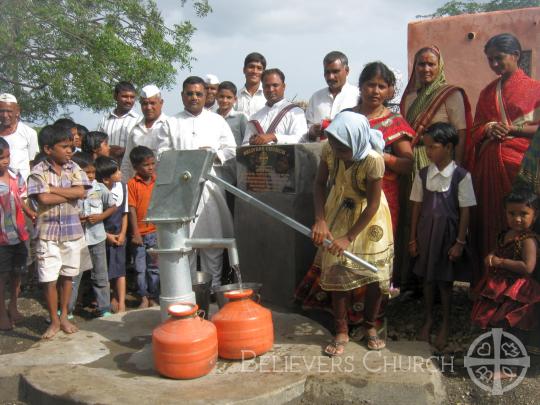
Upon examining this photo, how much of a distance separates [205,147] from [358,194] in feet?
5.51

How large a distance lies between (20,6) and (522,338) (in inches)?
440

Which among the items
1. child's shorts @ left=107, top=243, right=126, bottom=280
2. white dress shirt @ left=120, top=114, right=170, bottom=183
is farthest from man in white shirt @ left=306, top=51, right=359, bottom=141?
child's shorts @ left=107, top=243, right=126, bottom=280

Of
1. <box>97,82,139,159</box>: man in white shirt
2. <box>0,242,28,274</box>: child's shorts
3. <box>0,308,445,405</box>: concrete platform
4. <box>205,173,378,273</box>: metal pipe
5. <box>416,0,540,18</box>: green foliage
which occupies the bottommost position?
<box>0,308,445,405</box>: concrete platform

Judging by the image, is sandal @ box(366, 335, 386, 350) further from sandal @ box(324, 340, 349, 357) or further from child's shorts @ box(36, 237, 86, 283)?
child's shorts @ box(36, 237, 86, 283)

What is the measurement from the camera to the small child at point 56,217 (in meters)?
3.38

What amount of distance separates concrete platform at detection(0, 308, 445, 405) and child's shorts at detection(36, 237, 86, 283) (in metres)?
0.48

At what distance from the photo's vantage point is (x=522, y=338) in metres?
2.97

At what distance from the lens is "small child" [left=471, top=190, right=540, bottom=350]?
109 inches

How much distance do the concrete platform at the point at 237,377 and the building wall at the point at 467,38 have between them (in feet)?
14.7

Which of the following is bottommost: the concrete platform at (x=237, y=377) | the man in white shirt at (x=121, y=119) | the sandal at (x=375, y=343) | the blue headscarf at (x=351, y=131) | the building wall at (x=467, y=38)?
the concrete platform at (x=237, y=377)

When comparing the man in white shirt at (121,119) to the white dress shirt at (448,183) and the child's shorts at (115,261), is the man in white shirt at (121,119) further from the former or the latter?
the white dress shirt at (448,183)

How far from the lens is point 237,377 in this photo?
261 cm

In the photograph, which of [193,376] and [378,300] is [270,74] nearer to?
[378,300]

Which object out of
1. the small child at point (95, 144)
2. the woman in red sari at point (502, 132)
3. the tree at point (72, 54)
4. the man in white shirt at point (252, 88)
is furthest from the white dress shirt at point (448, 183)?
the tree at point (72, 54)
